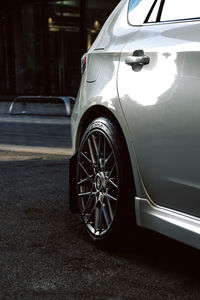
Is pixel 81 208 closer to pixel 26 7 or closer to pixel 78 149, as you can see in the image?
pixel 78 149

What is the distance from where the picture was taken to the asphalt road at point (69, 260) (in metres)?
3.01

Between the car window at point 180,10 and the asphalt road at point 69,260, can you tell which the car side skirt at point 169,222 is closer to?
the asphalt road at point 69,260

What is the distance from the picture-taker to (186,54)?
2.92m

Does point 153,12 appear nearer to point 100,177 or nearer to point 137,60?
point 137,60

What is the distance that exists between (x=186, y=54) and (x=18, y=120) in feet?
35.4

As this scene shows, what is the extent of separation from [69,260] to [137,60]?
1.21 meters

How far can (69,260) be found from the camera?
11.5 ft

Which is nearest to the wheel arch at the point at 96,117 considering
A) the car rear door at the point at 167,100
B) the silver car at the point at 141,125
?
the silver car at the point at 141,125

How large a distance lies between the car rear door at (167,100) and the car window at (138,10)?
55mm

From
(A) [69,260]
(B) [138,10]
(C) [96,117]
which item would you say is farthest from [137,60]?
(A) [69,260]

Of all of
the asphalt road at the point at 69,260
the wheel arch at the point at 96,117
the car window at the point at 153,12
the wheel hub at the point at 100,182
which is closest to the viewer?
the asphalt road at the point at 69,260

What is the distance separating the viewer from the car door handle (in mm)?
3270

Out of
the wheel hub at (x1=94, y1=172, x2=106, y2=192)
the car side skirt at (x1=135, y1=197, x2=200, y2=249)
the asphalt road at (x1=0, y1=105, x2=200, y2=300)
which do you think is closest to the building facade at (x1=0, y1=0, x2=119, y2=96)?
the asphalt road at (x1=0, y1=105, x2=200, y2=300)

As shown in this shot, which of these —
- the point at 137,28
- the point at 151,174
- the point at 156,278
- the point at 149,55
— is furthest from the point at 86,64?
the point at 156,278
